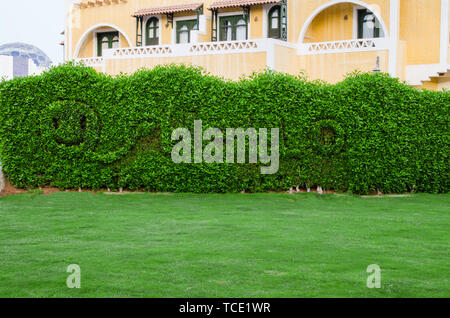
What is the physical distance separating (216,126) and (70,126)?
4.34 meters

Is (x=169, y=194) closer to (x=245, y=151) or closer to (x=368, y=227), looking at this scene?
(x=245, y=151)

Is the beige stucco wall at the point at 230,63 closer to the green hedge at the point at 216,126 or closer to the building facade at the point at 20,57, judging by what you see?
the green hedge at the point at 216,126

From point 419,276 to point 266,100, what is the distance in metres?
9.88

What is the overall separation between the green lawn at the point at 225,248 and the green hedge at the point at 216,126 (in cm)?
163

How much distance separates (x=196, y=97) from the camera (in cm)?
1698

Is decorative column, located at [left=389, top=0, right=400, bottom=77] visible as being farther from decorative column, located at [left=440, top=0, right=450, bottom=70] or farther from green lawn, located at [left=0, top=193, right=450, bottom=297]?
green lawn, located at [left=0, top=193, right=450, bottom=297]

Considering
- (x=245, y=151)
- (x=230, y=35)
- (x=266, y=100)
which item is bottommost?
(x=245, y=151)

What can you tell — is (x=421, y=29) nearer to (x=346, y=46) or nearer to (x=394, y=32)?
(x=394, y=32)

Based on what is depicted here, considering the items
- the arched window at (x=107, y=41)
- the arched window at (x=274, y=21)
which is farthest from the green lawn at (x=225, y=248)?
the arched window at (x=107, y=41)

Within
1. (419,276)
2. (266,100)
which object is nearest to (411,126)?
(266,100)

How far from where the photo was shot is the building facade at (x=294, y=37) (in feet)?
83.3

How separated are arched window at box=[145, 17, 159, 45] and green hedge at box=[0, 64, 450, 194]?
17.1 metres

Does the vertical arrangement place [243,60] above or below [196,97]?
above

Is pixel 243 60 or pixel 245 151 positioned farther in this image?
pixel 243 60
